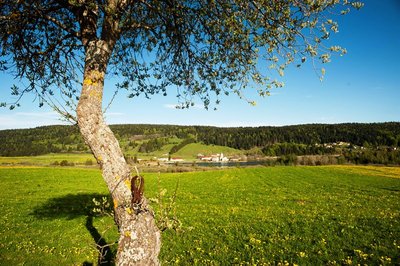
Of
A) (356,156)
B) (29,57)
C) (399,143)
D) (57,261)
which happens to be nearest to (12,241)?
(57,261)

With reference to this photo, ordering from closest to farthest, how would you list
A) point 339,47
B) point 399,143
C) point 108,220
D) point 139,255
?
point 139,255
point 339,47
point 108,220
point 399,143

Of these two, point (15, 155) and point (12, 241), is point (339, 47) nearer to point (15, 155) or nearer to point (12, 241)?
point (12, 241)

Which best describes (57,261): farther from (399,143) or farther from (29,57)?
(399,143)

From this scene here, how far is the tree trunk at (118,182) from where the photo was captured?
13.9 ft

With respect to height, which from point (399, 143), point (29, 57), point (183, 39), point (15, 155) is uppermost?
point (183, 39)

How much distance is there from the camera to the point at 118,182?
4.63m

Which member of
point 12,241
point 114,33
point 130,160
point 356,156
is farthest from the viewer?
point 356,156

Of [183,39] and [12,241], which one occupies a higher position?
[183,39]

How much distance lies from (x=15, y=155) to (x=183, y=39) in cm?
21925

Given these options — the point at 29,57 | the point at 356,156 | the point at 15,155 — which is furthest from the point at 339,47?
the point at 15,155

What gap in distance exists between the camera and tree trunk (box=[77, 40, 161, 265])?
4.23 metres

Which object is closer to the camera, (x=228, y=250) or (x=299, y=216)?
(x=228, y=250)

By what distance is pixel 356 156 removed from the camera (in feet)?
397

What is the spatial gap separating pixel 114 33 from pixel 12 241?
13096 mm
